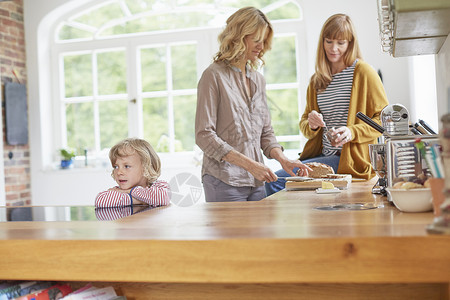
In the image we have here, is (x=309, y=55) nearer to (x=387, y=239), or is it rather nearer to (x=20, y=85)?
(x=20, y=85)

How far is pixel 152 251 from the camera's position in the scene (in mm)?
1166

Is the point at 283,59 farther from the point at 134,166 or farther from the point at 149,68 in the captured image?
the point at 134,166

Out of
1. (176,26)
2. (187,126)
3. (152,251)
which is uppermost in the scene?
(176,26)

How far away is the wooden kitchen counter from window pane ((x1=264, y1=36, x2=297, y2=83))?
14.4 ft

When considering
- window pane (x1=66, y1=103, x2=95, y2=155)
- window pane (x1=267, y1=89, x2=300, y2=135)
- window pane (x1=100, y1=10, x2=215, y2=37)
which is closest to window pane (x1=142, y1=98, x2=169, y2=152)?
window pane (x1=66, y1=103, x2=95, y2=155)

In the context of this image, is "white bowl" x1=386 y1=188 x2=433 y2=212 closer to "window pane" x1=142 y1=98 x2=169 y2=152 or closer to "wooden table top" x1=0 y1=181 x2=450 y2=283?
"wooden table top" x1=0 y1=181 x2=450 y2=283

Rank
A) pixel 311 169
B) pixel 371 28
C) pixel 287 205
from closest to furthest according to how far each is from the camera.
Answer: pixel 287 205, pixel 311 169, pixel 371 28

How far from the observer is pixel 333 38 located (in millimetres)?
2791

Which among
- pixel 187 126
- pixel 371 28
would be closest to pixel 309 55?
pixel 371 28

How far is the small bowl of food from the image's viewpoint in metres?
1.38

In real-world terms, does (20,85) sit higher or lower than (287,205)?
higher

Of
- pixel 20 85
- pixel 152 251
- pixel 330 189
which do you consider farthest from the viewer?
pixel 20 85

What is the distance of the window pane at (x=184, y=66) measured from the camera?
595 centimetres

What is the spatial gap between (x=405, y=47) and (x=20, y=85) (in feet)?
15.5
